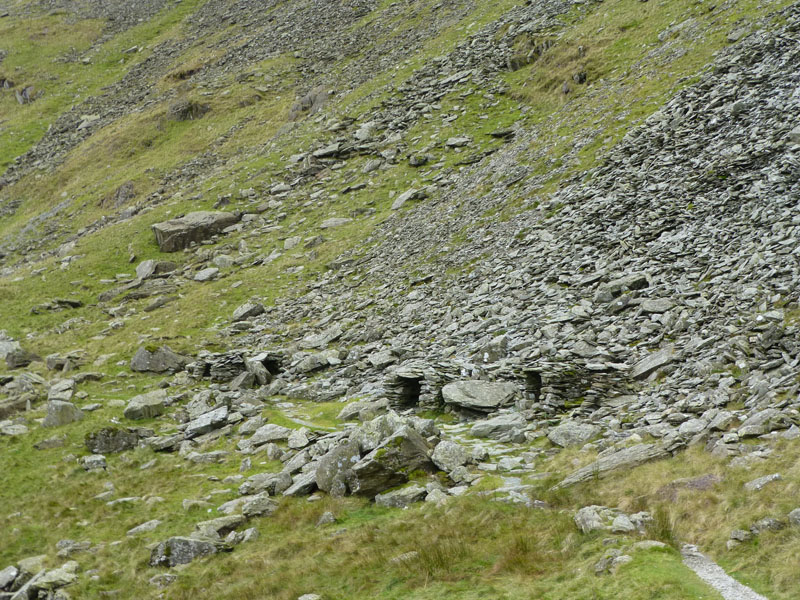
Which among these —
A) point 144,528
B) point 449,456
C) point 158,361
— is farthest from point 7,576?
point 158,361

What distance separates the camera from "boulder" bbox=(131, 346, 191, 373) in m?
30.6

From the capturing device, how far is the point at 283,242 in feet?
154

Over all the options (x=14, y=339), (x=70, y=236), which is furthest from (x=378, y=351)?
(x=70, y=236)

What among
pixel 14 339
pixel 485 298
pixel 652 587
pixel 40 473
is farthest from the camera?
pixel 14 339

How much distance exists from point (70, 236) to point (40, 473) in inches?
1874

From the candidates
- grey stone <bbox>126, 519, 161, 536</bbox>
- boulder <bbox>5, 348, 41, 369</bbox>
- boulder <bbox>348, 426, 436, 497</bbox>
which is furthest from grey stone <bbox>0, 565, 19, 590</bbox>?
boulder <bbox>5, 348, 41, 369</bbox>

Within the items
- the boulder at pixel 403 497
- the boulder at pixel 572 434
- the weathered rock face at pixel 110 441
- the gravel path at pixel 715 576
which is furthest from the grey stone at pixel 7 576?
the gravel path at pixel 715 576

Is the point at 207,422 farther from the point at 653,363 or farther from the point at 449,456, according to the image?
the point at 653,363

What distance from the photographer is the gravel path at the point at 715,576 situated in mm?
8781

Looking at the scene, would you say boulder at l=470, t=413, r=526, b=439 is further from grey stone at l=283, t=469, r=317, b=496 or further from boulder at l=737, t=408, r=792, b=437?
boulder at l=737, t=408, r=792, b=437

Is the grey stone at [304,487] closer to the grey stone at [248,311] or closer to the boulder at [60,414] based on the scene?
the boulder at [60,414]

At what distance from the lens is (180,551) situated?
47.6 feet

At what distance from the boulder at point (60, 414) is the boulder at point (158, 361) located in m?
5.59

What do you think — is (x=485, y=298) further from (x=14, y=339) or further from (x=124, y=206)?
(x=124, y=206)
